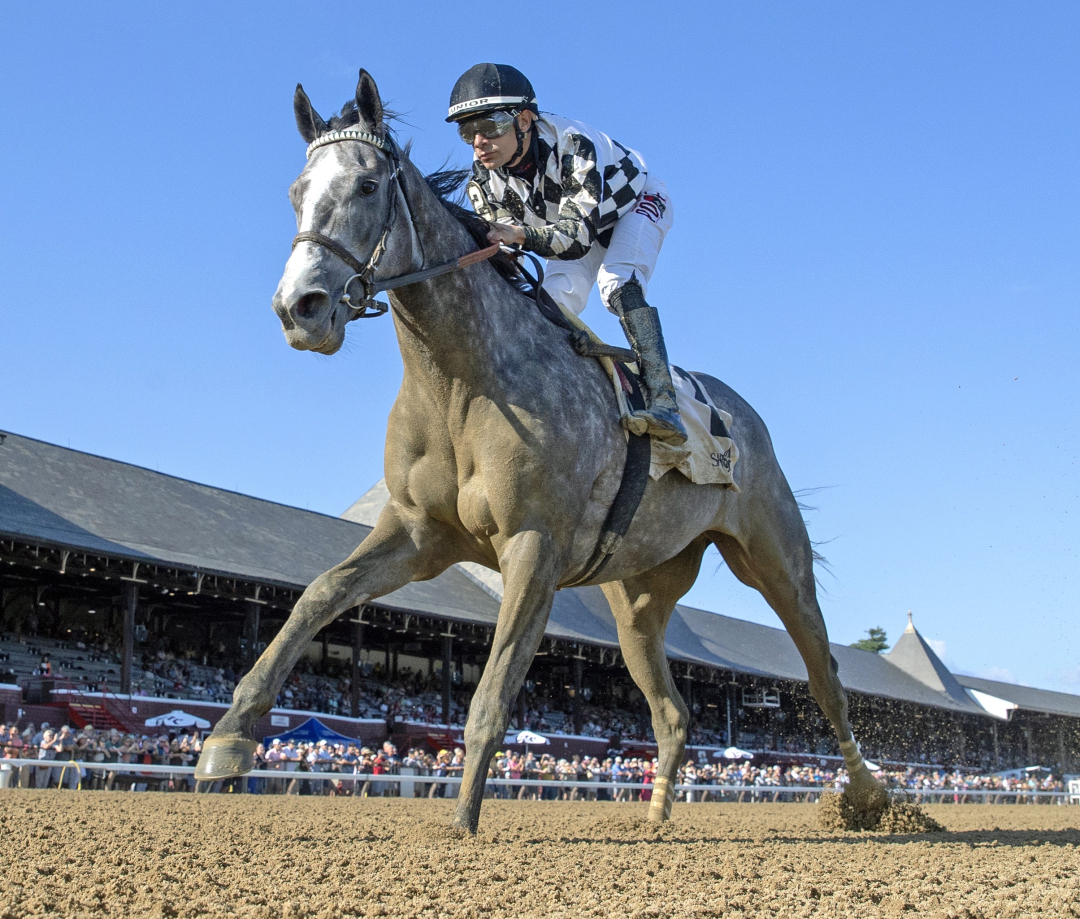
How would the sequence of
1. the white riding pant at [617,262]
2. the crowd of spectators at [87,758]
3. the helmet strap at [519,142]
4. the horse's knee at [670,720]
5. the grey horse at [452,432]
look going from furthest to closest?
the crowd of spectators at [87,758], the horse's knee at [670,720], the white riding pant at [617,262], the helmet strap at [519,142], the grey horse at [452,432]

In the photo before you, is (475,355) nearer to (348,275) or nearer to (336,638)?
(348,275)

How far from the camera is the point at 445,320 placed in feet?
15.1

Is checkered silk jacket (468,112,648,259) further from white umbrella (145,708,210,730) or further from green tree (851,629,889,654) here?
green tree (851,629,889,654)

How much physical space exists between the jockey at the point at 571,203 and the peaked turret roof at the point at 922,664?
2045 inches

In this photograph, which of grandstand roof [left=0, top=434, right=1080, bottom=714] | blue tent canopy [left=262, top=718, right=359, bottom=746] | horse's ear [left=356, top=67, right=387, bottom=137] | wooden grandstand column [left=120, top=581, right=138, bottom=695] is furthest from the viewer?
grandstand roof [left=0, top=434, right=1080, bottom=714]

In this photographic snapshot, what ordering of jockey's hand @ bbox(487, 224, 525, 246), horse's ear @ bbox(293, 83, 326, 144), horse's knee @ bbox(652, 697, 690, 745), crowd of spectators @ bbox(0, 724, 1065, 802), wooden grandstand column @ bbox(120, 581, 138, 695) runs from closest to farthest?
horse's ear @ bbox(293, 83, 326, 144), jockey's hand @ bbox(487, 224, 525, 246), horse's knee @ bbox(652, 697, 690, 745), crowd of spectators @ bbox(0, 724, 1065, 802), wooden grandstand column @ bbox(120, 581, 138, 695)

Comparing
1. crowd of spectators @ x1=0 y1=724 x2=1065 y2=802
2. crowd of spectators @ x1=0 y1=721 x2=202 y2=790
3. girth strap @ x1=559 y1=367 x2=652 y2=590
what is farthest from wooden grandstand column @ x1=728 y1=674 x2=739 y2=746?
girth strap @ x1=559 y1=367 x2=652 y2=590

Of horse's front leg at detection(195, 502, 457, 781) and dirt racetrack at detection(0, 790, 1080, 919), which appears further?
horse's front leg at detection(195, 502, 457, 781)

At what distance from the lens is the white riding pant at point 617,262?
217 inches

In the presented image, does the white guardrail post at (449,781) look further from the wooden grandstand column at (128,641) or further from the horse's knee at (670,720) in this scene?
the wooden grandstand column at (128,641)

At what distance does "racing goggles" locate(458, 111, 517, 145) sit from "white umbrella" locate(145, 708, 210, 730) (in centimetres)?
1785

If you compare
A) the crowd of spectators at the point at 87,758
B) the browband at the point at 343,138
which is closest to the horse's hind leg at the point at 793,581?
the browband at the point at 343,138

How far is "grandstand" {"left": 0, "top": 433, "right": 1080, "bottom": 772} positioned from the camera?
21.5m

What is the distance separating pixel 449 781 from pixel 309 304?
1508 centimetres
